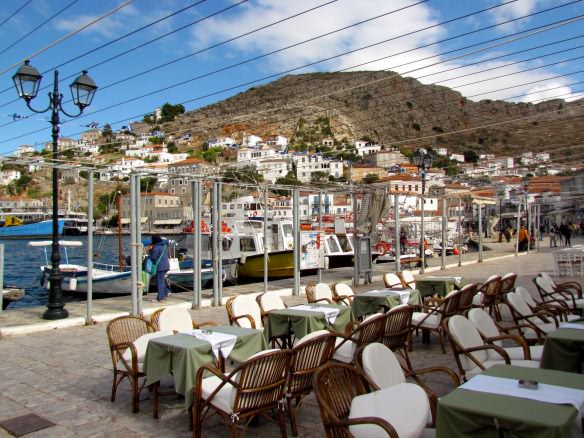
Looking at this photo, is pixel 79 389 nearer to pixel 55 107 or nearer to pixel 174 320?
pixel 174 320

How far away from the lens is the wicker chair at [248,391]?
149 inches

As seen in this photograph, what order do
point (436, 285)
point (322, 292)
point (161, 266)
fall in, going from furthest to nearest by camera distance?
point (161, 266) → point (436, 285) → point (322, 292)

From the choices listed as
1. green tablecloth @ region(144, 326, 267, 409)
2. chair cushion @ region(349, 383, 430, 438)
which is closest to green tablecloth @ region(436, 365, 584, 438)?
chair cushion @ region(349, 383, 430, 438)

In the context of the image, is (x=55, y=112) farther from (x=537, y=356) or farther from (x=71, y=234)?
(x=71, y=234)

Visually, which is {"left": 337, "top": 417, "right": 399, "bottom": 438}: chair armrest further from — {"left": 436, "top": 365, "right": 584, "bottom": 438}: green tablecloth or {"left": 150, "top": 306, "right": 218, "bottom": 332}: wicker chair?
{"left": 150, "top": 306, "right": 218, "bottom": 332}: wicker chair

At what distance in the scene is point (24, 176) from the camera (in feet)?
348

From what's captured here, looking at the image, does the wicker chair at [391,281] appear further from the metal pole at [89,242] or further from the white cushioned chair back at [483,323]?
the metal pole at [89,242]

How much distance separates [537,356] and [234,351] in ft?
9.49

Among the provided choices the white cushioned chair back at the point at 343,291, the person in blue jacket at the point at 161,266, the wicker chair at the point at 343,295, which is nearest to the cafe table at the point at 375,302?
the wicker chair at the point at 343,295

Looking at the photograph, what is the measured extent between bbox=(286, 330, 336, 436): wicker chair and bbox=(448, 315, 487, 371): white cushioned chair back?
105cm

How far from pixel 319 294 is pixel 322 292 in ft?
0.28

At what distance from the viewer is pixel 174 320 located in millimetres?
5777

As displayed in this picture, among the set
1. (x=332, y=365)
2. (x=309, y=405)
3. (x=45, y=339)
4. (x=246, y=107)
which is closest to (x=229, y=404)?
(x=332, y=365)

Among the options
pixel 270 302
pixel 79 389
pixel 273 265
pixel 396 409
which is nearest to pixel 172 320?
pixel 79 389
